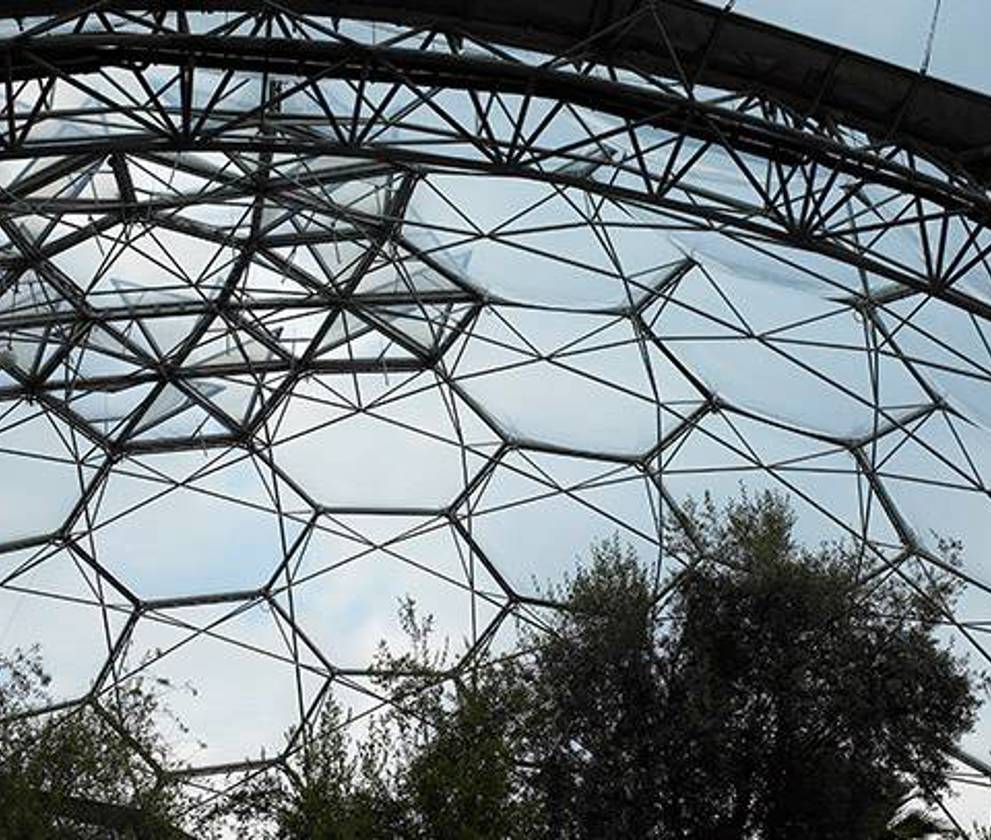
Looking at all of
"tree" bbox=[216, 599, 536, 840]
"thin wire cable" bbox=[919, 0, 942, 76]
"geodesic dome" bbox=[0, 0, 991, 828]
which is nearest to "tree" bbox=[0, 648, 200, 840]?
"tree" bbox=[216, 599, 536, 840]

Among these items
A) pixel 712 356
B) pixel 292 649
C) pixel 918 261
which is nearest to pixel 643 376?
pixel 712 356

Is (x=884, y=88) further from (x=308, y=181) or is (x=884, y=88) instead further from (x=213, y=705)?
(x=213, y=705)

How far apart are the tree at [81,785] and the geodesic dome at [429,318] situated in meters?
7.57

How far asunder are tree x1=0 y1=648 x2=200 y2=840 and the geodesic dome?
7.57 m

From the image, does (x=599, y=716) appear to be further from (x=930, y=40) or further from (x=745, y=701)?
(x=930, y=40)

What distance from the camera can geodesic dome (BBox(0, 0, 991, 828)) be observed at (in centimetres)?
2244

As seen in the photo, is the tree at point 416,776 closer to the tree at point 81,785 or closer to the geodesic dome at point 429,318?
the tree at point 81,785

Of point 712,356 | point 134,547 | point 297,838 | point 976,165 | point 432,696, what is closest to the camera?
point 297,838

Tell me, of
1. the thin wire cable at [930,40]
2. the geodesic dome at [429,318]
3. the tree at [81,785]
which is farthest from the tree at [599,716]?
the thin wire cable at [930,40]

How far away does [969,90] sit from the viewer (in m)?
23.6

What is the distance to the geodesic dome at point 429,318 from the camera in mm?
22438

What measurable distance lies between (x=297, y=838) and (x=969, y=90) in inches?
497

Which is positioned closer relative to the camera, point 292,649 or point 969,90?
point 969,90

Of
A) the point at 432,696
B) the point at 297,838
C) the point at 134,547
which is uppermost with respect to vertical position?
the point at 134,547
